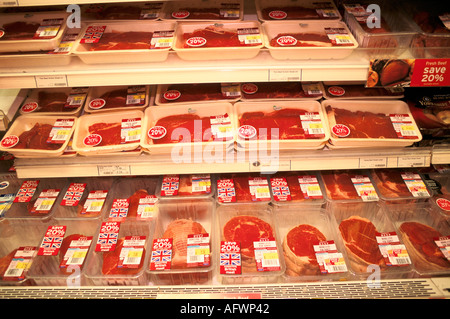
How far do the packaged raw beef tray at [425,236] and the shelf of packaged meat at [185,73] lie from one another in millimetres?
924

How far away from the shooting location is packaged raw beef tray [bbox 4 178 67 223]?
6.94 ft

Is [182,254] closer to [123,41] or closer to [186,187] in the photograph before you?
[186,187]

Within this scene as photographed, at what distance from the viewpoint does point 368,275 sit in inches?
73.6

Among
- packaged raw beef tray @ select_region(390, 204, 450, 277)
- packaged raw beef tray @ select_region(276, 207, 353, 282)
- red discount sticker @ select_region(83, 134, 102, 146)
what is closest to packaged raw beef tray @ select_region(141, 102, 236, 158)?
red discount sticker @ select_region(83, 134, 102, 146)

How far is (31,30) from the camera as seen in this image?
1.90 metres

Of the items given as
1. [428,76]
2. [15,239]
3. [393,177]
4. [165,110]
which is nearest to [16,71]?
[165,110]

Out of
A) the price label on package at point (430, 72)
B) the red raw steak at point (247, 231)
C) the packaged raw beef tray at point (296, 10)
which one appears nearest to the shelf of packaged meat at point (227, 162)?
the red raw steak at point (247, 231)

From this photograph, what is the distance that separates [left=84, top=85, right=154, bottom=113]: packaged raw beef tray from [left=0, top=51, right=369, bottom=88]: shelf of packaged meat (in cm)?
38

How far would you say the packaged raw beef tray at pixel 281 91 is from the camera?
2.20m

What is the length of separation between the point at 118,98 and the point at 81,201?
67cm

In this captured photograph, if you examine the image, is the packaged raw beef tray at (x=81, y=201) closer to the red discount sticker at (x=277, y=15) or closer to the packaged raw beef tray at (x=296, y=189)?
the packaged raw beef tray at (x=296, y=189)

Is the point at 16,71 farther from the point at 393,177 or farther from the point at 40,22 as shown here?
the point at 393,177

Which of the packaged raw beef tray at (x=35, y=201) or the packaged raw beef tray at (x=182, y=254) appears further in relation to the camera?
the packaged raw beef tray at (x=35, y=201)

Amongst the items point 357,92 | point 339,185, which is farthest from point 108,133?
point 357,92
